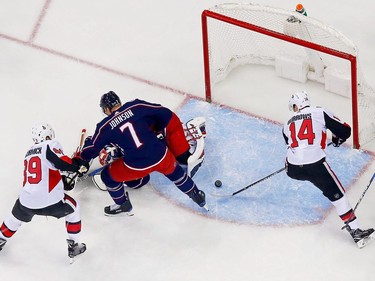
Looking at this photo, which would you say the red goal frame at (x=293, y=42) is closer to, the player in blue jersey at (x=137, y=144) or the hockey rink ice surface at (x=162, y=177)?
the hockey rink ice surface at (x=162, y=177)

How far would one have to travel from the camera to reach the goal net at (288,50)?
7438mm

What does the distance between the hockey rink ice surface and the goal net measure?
113mm

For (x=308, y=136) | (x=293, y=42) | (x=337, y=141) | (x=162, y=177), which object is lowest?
(x=162, y=177)

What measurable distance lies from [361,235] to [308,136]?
0.72 metres

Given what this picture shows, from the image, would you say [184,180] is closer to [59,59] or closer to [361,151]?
[361,151]

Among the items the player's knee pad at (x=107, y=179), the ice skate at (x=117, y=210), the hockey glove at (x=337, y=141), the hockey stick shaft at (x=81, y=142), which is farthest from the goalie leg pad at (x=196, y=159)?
the hockey glove at (x=337, y=141)

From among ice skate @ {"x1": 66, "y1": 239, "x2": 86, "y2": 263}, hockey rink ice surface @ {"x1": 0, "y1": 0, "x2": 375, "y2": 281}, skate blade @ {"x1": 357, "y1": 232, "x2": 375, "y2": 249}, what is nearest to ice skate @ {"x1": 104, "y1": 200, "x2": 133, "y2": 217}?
hockey rink ice surface @ {"x1": 0, "y1": 0, "x2": 375, "y2": 281}

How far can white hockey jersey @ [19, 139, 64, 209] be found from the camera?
6.83 m

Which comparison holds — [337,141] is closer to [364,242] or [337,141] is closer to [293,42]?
[364,242]

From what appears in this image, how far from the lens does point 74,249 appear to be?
710cm

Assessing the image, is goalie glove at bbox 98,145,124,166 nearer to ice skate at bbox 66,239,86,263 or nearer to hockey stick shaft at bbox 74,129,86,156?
hockey stick shaft at bbox 74,129,86,156

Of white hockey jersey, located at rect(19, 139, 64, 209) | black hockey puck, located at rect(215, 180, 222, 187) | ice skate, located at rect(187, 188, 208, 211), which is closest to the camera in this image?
white hockey jersey, located at rect(19, 139, 64, 209)

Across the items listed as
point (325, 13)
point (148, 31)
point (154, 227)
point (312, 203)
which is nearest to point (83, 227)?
point (154, 227)

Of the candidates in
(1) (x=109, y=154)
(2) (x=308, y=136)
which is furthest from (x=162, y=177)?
(2) (x=308, y=136)
